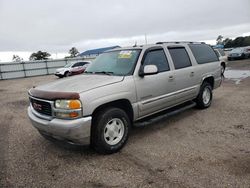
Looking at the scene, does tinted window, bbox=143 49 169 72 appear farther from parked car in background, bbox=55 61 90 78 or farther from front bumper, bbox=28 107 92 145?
parked car in background, bbox=55 61 90 78

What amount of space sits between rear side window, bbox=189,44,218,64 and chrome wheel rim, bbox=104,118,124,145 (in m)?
3.06

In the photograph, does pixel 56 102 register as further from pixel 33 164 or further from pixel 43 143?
pixel 43 143

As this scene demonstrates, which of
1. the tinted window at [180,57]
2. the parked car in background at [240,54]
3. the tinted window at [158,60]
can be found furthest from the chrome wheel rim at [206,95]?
the parked car in background at [240,54]

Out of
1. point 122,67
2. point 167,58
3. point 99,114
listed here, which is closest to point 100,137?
point 99,114

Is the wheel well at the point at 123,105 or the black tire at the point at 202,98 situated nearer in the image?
the wheel well at the point at 123,105

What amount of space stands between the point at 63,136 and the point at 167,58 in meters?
2.79

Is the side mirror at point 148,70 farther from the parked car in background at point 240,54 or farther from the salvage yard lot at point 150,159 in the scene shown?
the parked car in background at point 240,54

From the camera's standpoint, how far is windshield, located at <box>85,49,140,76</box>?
14.3 feet

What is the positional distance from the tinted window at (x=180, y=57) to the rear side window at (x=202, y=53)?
1.49 feet

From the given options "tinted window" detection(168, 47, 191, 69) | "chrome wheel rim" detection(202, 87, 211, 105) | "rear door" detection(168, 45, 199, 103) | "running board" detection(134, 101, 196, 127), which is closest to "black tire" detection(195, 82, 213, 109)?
"chrome wheel rim" detection(202, 87, 211, 105)

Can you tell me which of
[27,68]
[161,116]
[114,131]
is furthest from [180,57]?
[27,68]

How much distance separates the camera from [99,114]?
371 cm

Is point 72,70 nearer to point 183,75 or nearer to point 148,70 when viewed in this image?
point 183,75

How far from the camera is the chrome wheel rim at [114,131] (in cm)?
386
